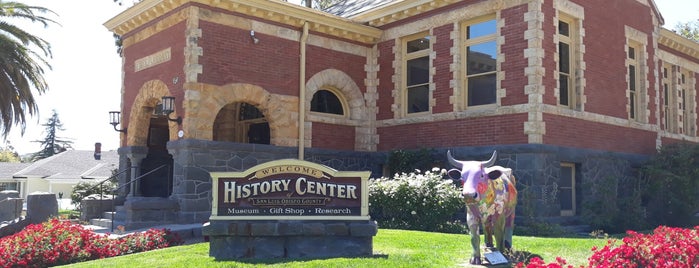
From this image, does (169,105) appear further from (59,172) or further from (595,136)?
(59,172)

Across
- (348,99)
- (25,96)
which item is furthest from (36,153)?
(348,99)

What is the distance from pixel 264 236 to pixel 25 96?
56.3 feet

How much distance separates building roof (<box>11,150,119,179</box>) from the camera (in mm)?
43094

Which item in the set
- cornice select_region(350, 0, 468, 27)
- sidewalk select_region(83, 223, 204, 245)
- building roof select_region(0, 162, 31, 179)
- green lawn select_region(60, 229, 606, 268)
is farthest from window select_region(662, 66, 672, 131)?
building roof select_region(0, 162, 31, 179)

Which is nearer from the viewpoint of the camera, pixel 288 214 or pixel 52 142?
pixel 288 214

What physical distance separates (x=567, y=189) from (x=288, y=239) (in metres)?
8.80

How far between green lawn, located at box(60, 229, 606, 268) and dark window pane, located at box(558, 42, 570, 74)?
5.33 metres

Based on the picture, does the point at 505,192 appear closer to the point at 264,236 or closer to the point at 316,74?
the point at 264,236

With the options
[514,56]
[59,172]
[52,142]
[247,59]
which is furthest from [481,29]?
[52,142]

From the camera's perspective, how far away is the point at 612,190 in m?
14.7

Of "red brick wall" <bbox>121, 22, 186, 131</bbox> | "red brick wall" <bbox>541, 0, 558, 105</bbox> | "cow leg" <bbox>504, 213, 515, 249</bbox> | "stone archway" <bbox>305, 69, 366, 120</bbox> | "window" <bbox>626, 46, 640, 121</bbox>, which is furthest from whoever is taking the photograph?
"window" <bbox>626, 46, 640, 121</bbox>

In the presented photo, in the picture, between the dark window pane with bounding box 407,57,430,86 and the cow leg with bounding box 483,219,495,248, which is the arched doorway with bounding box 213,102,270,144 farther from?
the cow leg with bounding box 483,219,495,248

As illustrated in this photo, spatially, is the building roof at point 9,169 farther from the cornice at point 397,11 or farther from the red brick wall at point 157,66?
the cornice at point 397,11

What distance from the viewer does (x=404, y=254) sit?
9.02 meters
